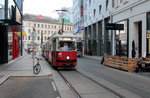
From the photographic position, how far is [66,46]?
51.3 feet

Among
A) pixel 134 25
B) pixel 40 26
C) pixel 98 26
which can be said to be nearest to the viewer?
pixel 134 25

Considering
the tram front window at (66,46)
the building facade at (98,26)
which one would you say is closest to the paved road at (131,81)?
the tram front window at (66,46)

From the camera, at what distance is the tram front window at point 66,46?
50.8ft

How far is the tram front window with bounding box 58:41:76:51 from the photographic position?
1548 centimetres

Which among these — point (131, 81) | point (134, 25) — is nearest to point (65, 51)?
point (131, 81)

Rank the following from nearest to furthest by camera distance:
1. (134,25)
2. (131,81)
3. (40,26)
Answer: (131,81) < (134,25) < (40,26)

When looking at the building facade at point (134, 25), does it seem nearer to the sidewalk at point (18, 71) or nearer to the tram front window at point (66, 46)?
the tram front window at point (66, 46)

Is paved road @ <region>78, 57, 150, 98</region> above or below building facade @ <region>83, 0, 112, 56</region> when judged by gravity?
below

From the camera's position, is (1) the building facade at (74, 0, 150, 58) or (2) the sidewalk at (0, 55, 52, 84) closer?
(2) the sidewalk at (0, 55, 52, 84)

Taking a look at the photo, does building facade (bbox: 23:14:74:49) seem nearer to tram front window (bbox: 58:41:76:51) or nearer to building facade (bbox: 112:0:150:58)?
building facade (bbox: 112:0:150:58)

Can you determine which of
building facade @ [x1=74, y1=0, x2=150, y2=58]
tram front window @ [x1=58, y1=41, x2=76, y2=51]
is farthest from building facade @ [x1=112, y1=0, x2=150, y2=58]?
tram front window @ [x1=58, y1=41, x2=76, y2=51]

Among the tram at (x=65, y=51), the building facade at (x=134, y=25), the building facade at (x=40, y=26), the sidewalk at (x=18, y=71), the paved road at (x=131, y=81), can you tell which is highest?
the building facade at (x=40, y=26)

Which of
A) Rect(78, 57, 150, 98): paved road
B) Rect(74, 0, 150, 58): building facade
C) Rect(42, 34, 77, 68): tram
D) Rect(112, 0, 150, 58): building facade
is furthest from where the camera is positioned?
Rect(74, 0, 150, 58): building facade

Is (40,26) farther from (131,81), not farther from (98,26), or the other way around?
(131,81)
